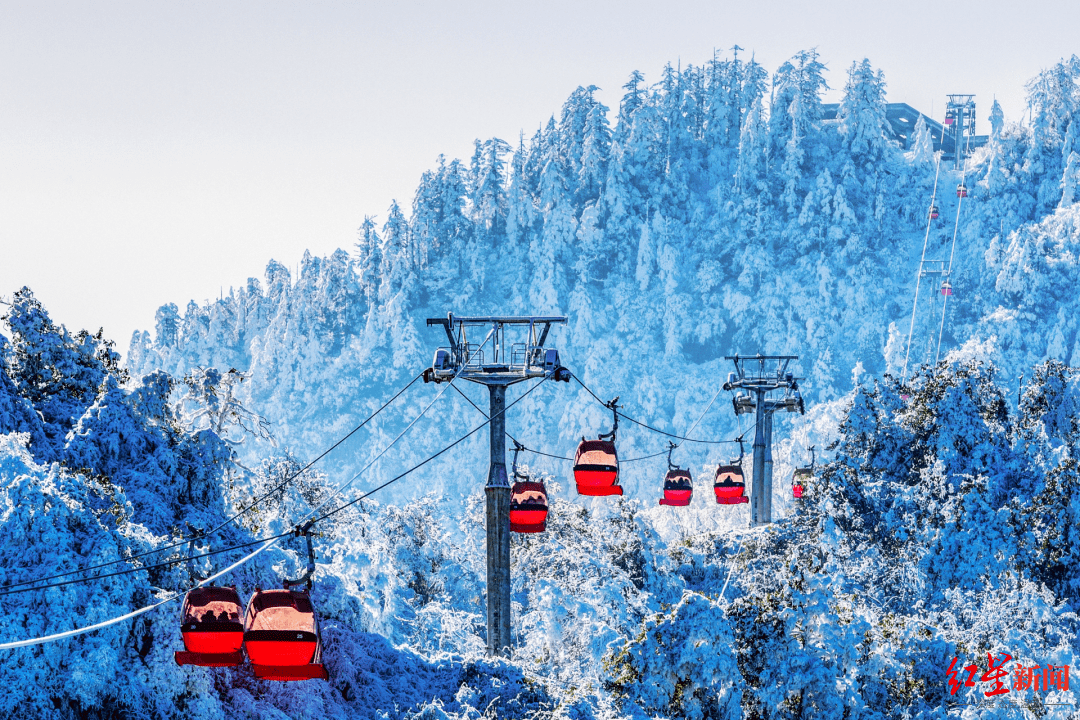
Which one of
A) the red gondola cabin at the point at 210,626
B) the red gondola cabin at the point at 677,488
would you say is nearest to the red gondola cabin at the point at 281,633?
the red gondola cabin at the point at 210,626

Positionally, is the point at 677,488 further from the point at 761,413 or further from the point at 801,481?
the point at 801,481

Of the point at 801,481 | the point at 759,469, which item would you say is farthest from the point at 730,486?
the point at 801,481

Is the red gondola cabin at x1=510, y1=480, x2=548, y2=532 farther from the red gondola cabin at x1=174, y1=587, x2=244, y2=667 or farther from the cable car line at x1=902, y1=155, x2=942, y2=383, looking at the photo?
the cable car line at x1=902, y1=155, x2=942, y2=383

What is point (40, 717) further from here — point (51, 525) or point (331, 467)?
point (331, 467)

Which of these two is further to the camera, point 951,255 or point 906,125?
point 906,125

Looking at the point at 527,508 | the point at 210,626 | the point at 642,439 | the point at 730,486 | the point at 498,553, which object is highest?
the point at 210,626

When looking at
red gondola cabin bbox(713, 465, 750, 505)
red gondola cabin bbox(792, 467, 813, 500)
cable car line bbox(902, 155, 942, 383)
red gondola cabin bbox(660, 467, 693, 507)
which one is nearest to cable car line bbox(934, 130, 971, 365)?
cable car line bbox(902, 155, 942, 383)

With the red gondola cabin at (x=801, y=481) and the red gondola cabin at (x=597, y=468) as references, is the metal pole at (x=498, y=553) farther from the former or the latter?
the red gondola cabin at (x=801, y=481)
